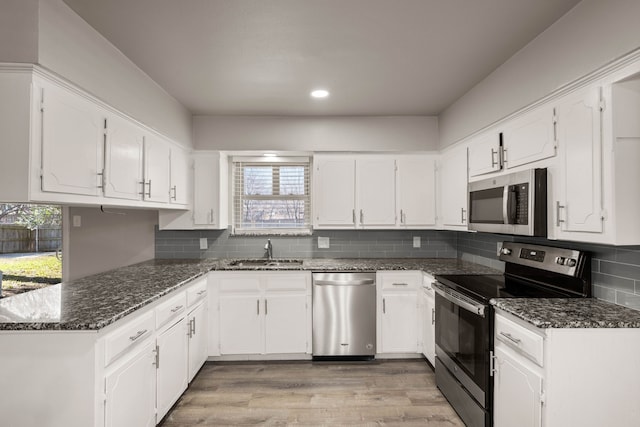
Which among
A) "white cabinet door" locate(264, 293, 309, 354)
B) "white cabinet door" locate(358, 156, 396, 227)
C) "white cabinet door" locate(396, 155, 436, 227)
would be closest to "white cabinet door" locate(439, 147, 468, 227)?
"white cabinet door" locate(396, 155, 436, 227)

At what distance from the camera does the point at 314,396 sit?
258 centimetres

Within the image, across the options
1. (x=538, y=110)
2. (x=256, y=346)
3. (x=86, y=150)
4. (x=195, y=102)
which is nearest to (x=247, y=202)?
(x=195, y=102)

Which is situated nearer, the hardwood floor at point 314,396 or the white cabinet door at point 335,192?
the hardwood floor at point 314,396

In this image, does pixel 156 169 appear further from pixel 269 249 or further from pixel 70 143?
pixel 269 249

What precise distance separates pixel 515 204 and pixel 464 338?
3.06ft

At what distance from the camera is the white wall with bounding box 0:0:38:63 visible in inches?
59.7

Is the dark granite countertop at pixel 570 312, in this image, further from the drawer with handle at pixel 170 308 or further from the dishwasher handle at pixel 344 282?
the drawer with handle at pixel 170 308

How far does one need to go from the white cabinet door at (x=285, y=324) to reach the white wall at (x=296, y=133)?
1619 mm

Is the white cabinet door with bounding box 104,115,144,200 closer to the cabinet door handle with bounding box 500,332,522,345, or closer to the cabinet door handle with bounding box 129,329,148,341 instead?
the cabinet door handle with bounding box 129,329,148,341

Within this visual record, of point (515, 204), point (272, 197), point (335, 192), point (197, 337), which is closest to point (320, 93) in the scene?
point (335, 192)

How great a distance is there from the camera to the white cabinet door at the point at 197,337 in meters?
2.67

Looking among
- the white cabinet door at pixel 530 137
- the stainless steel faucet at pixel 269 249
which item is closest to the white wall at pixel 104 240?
the stainless steel faucet at pixel 269 249

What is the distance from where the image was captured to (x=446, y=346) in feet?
8.24

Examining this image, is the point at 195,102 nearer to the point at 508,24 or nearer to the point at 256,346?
the point at 256,346
